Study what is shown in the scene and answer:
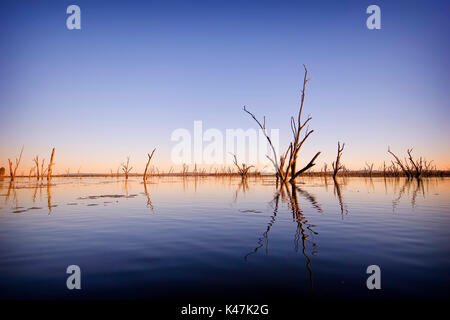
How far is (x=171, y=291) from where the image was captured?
2.45 meters

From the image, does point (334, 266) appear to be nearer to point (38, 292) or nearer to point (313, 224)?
point (313, 224)

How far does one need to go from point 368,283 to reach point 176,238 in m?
3.23

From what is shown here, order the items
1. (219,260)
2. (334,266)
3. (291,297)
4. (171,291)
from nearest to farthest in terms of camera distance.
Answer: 1. (291,297)
2. (171,291)
3. (334,266)
4. (219,260)

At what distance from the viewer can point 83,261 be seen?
11.2 feet

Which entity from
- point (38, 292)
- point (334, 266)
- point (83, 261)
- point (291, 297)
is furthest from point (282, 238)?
point (38, 292)
